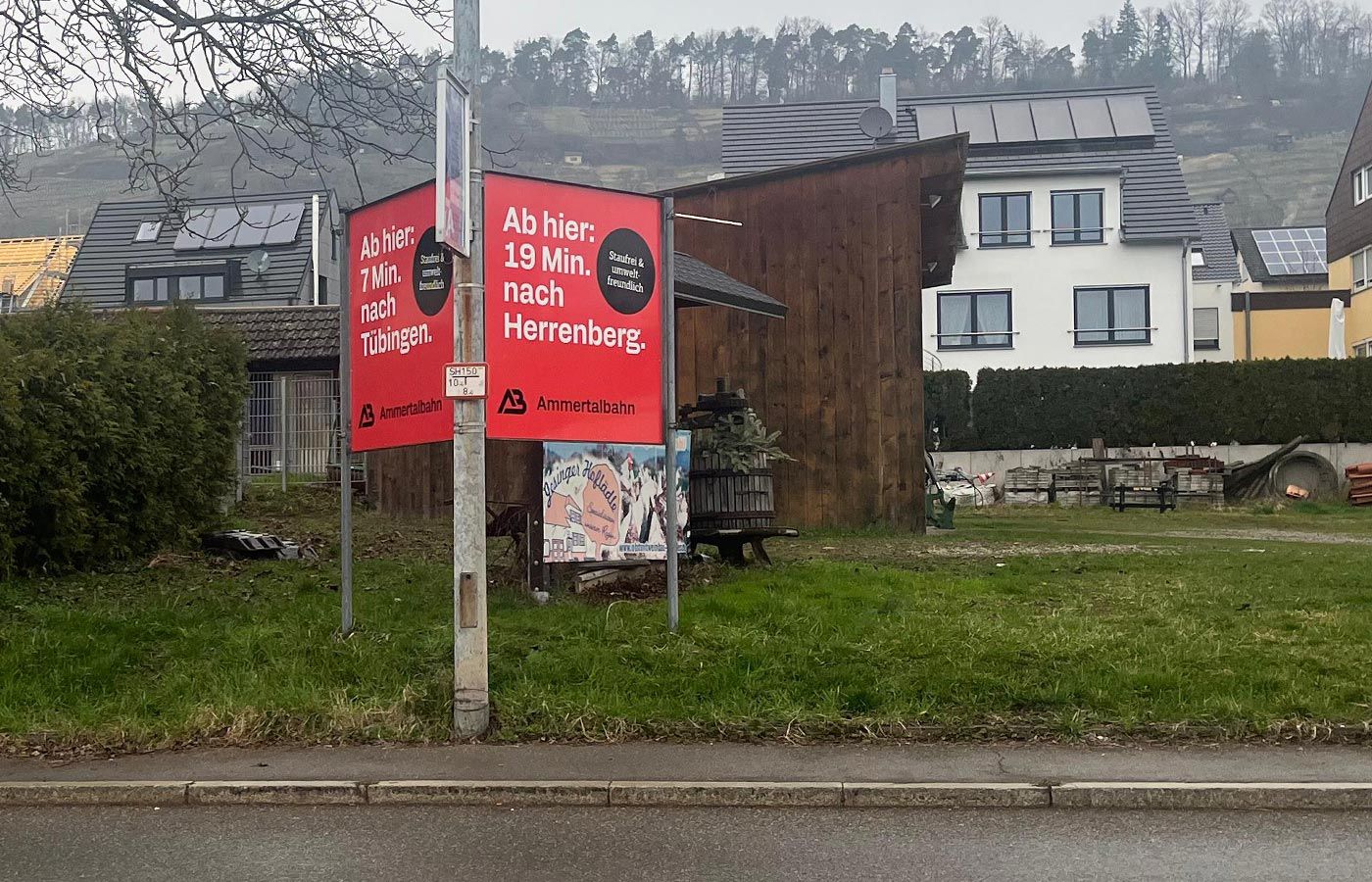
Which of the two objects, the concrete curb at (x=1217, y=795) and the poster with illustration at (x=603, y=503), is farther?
the poster with illustration at (x=603, y=503)

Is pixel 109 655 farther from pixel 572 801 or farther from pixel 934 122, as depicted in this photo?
pixel 934 122

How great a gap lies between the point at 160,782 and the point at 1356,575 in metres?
10.2

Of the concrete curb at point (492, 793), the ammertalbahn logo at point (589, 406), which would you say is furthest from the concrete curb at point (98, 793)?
the ammertalbahn logo at point (589, 406)

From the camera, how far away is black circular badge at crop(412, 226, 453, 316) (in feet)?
29.3

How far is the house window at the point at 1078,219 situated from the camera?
46000mm

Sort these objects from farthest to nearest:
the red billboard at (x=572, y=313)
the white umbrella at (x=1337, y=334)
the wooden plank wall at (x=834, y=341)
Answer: the white umbrella at (x=1337, y=334) < the wooden plank wall at (x=834, y=341) < the red billboard at (x=572, y=313)

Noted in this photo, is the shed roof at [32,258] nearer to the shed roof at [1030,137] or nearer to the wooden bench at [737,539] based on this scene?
the shed roof at [1030,137]

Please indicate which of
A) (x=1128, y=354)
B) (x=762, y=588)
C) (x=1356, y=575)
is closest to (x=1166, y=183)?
(x=1128, y=354)

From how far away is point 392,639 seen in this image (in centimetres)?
916

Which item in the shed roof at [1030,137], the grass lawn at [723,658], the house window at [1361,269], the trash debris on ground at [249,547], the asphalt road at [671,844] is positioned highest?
the shed roof at [1030,137]

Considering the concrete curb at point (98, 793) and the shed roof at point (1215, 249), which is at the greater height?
the shed roof at point (1215, 249)

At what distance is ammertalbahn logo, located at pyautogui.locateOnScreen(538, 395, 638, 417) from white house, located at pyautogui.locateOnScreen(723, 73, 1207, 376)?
36177mm

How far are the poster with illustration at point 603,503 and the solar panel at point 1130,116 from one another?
4004 centimetres

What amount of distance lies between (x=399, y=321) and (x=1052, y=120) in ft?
139
